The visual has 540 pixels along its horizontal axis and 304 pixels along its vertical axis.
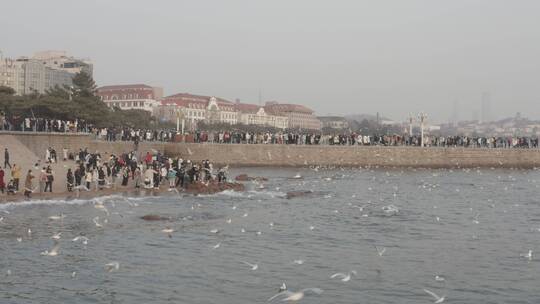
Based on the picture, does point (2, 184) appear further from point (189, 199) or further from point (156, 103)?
point (156, 103)

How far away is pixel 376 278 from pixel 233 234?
701cm

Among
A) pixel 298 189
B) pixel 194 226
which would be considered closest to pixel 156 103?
pixel 298 189

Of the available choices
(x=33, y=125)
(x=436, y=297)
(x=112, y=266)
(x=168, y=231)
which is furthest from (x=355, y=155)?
(x=436, y=297)

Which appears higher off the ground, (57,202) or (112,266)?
(57,202)

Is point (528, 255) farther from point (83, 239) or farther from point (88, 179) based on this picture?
point (88, 179)

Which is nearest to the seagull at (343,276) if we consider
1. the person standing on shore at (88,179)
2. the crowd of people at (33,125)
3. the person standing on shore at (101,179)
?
the person standing on shore at (88,179)

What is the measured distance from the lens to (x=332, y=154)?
63.7 meters

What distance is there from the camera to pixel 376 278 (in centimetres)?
1789

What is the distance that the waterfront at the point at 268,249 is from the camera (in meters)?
16.4

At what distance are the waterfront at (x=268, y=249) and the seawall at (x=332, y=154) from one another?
22452 millimetres

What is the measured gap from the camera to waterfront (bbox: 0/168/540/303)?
16359 mm

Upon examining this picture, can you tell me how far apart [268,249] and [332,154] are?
42.8 meters

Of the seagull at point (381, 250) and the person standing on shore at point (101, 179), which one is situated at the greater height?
the person standing on shore at point (101, 179)

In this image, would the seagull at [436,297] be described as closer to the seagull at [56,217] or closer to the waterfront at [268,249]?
the waterfront at [268,249]
